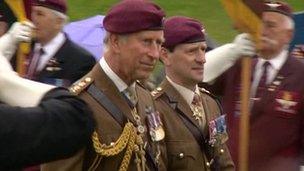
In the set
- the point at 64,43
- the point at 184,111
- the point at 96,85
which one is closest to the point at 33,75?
the point at 64,43

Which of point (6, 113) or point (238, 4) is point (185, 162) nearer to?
point (238, 4)

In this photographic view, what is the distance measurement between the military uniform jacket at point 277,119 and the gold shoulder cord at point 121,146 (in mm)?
1650

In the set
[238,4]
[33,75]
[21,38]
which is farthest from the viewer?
[33,75]

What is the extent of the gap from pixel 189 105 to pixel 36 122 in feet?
8.45

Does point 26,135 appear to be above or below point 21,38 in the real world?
above

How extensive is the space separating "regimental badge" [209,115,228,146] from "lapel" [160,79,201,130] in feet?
0.35

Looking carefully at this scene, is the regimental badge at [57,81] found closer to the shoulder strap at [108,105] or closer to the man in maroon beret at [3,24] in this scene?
the man in maroon beret at [3,24]

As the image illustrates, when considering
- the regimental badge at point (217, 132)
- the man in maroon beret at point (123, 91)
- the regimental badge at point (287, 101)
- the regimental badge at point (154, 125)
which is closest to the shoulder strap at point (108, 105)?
the man in maroon beret at point (123, 91)

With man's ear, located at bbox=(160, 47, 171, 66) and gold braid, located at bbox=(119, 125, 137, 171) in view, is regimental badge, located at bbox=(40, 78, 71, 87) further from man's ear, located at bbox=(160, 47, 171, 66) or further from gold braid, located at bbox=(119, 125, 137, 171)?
gold braid, located at bbox=(119, 125, 137, 171)

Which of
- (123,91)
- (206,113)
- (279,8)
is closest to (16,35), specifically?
(123,91)

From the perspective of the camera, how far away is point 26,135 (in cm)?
280

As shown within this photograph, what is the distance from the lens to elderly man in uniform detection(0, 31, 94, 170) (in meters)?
2.80

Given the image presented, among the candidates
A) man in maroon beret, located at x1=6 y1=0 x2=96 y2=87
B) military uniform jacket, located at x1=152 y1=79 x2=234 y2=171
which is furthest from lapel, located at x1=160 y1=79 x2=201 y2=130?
man in maroon beret, located at x1=6 y1=0 x2=96 y2=87

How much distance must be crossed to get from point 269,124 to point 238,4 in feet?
2.55
